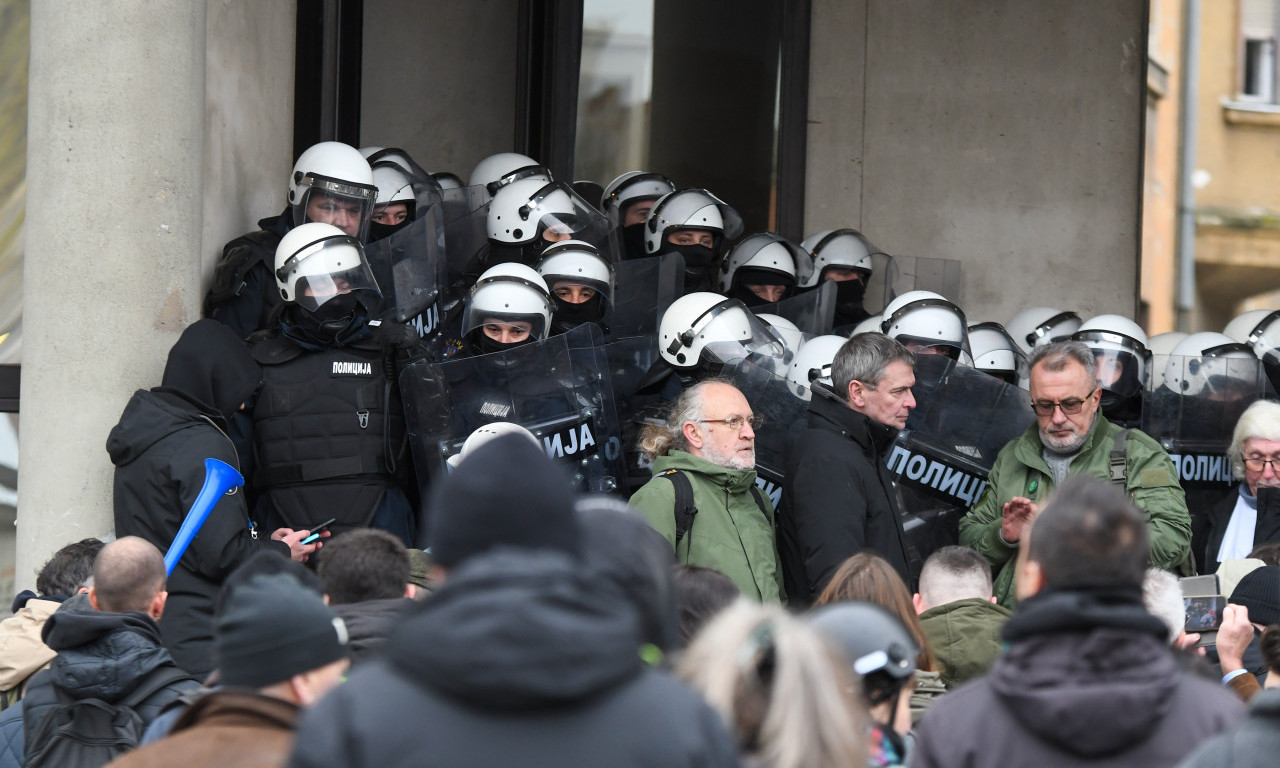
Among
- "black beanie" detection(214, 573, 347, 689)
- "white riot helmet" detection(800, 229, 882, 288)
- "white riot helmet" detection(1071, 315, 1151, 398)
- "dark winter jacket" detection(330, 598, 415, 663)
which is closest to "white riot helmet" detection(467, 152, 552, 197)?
"white riot helmet" detection(800, 229, 882, 288)

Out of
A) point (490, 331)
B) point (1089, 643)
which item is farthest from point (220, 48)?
point (1089, 643)

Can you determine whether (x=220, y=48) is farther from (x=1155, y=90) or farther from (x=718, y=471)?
(x=1155, y=90)

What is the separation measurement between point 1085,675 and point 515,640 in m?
1.07

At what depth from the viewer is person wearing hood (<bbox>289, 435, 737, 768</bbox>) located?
6.22 feet

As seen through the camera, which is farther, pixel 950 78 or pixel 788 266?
pixel 950 78

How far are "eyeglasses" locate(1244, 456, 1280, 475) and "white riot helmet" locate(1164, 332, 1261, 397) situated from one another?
89 centimetres

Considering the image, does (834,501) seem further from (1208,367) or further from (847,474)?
(1208,367)

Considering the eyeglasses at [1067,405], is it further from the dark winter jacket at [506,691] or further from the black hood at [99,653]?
the dark winter jacket at [506,691]

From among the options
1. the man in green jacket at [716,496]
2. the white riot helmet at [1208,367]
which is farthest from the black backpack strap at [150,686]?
the white riot helmet at [1208,367]

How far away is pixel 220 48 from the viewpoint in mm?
6992

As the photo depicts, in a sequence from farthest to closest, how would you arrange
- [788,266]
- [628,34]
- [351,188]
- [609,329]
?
[628,34]
[788,266]
[609,329]
[351,188]

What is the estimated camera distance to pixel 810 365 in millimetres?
A: 6789

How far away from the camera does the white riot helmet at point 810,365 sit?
264 inches

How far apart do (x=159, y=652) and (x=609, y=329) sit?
3694 millimetres
